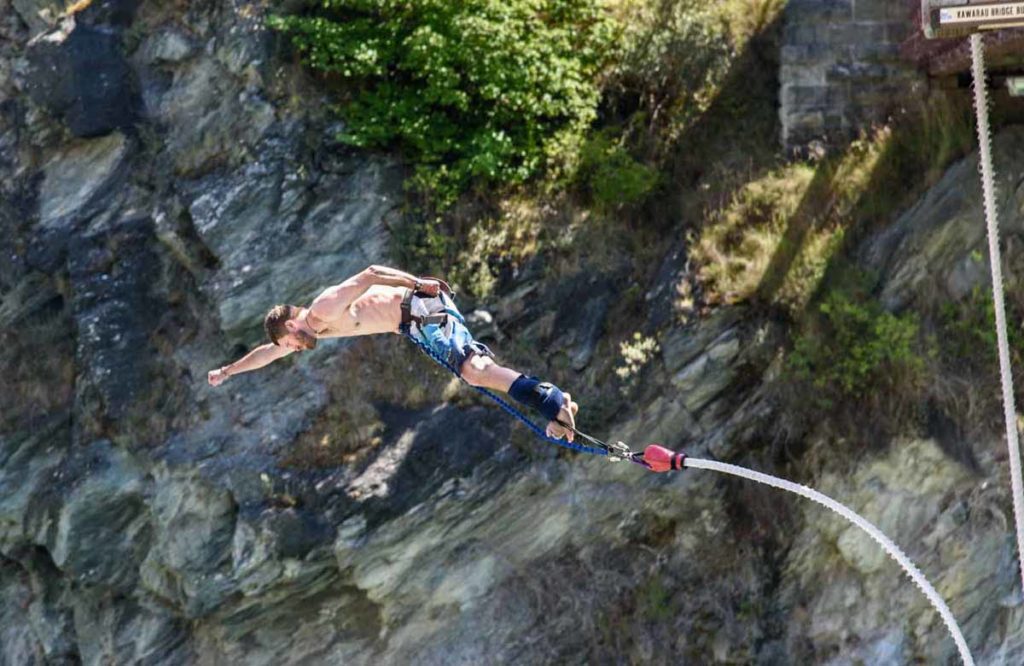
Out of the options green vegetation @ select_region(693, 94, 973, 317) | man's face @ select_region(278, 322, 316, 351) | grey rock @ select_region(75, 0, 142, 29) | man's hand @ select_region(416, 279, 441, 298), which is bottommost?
green vegetation @ select_region(693, 94, 973, 317)

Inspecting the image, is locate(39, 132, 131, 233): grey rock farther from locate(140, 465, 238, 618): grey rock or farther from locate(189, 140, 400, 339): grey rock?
locate(140, 465, 238, 618): grey rock

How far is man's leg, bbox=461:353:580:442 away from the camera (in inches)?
367

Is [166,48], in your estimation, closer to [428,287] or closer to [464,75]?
[464,75]

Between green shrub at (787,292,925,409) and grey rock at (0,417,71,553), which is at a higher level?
green shrub at (787,292,925,409)

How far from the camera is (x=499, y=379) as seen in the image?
9641mm

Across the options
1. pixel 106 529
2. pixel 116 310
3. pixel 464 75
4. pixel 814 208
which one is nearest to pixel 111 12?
pixel 116 310

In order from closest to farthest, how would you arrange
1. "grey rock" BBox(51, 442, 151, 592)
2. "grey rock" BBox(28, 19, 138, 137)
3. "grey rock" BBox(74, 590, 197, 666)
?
"grey rock" BBox(74, 590, 197, 666) → "grey rock" BBox(51, 442, 151, 592) → "grey rock" BBox(28, 19, 138, 137)

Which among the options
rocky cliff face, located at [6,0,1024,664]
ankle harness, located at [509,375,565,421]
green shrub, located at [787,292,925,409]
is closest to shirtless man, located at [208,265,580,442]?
ankle harness, located at [509,375,565,421]

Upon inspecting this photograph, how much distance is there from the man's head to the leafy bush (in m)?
5.75

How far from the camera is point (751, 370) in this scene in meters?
14.7

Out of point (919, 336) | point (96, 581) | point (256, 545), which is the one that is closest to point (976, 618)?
point (919, 336)

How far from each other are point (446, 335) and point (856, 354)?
5228 millimetres

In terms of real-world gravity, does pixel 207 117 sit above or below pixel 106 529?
above

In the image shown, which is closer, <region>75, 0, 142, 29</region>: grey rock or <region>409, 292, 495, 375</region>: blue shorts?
<region>409, 292, 495, 375</region>: blue shorts
